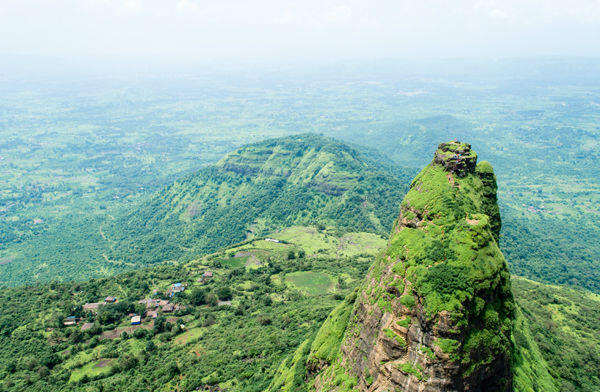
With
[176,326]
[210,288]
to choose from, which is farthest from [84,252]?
[176,326]

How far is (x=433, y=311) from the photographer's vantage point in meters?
29.3

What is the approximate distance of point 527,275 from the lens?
5586 inches

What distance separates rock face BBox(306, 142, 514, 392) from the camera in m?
29.1

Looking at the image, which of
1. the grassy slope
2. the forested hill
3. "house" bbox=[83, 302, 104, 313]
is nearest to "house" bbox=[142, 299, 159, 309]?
"house" bbox=[83, 302, 104, 313]

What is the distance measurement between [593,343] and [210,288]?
90845mm

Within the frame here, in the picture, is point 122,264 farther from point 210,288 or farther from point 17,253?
point 210,288

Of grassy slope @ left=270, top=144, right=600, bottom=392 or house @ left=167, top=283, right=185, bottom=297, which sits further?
house @ left=167, top=283, right=185, bottom=297

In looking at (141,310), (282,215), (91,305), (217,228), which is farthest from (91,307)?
(282,215)

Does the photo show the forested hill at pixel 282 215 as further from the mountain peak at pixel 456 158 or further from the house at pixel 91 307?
the mountain peak at pixel 456 158

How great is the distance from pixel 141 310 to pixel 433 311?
79.8 metres

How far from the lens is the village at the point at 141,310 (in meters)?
81.7

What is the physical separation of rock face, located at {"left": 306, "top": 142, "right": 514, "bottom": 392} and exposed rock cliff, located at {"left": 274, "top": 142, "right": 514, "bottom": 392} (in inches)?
3.3

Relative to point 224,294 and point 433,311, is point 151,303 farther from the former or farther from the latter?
point 433,311

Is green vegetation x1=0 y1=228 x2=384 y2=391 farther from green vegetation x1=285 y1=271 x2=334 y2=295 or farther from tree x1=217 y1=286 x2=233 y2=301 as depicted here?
green vegetation x1=285 y1=271 x2=334 y2=295
